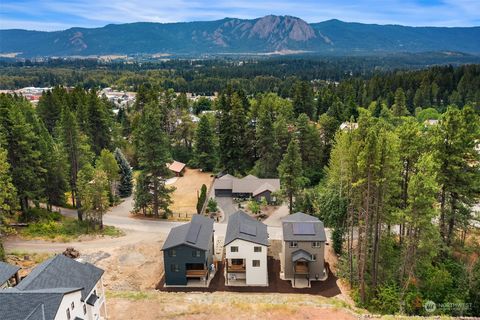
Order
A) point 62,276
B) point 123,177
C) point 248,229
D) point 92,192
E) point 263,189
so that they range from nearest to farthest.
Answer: point 62,276 < point 248,229 < point 92,192 < point 263,189 < point 123,177

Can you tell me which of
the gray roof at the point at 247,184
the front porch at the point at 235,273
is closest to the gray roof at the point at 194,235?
the front porch at the point at 235,273

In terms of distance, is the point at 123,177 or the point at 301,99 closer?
the point at 123,177

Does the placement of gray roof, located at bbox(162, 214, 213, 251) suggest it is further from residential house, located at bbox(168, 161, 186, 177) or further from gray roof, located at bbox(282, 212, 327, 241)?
residential house, located at bbox(168, 161, 186, 177)

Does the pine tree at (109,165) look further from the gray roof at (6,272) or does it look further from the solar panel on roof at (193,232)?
the gray roof at (6,272)

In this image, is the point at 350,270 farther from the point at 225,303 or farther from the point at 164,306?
the point at 164,306

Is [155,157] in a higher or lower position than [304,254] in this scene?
higher

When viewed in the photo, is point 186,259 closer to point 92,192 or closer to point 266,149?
point 92,192

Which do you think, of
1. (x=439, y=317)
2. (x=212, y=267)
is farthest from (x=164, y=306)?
(x=439, y=317)

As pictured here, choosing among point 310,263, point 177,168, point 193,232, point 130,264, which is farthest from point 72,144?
point 310,263
